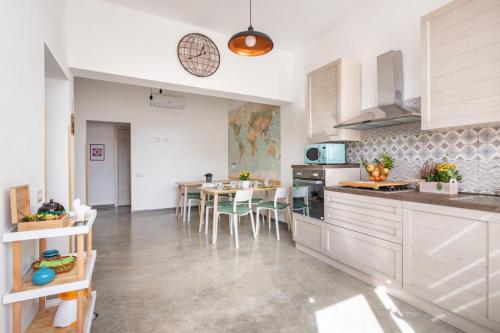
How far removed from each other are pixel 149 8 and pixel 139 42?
440 mm

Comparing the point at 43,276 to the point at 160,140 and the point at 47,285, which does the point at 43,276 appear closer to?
the point at 47,285

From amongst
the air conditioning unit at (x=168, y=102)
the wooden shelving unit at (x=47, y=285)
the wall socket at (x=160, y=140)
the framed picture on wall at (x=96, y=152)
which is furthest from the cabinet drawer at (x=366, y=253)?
the framed picture on wall at (x=96, y=152)

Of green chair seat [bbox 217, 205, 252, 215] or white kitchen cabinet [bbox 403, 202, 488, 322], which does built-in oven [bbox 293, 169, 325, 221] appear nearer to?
green chair seat [bbox 217, 205, 252, 215]

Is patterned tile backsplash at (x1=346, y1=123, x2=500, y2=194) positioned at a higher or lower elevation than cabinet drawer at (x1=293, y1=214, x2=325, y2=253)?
higher

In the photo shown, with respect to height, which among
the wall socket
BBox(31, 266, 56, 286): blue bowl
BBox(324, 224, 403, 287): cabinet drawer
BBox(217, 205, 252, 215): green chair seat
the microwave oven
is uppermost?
the wall socket

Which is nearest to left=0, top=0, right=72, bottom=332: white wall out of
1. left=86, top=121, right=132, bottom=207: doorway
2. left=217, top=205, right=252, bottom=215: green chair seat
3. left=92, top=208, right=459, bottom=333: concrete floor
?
left=92, top=208, right=459, bottom=333: concrete floor

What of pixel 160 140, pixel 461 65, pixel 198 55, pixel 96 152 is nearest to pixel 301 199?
pixel 461 65

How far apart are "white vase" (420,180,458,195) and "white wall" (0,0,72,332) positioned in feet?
10.2

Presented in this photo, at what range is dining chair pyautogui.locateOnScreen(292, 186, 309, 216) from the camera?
11.0ft

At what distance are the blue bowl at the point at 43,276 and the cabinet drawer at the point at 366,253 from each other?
2.49 meters

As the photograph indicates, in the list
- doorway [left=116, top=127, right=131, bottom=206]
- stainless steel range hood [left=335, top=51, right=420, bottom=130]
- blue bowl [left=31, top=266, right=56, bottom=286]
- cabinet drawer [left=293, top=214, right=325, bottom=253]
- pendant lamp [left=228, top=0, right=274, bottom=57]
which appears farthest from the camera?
doorway [left=116, top=127, right=131, bottom=206]

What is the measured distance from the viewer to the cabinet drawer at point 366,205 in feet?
7.34

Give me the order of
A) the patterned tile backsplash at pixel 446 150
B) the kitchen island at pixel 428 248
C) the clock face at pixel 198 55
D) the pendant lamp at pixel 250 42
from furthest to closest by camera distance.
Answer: the clock face at pixel 198 55, the pendant lamp at pixel 250 42, the patterned tile backsplash at pixel 446 150, the kitchen island at pixel 428 248

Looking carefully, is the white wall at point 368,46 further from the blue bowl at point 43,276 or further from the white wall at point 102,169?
the white wall at point 102,169
